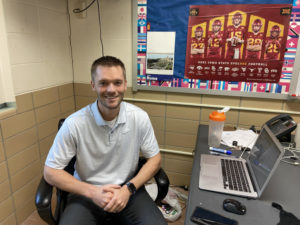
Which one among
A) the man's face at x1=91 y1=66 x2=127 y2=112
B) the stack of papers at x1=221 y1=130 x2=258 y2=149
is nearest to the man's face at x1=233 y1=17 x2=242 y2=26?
the stack of papers at x1=221 y1=130 x2=258 y2=149

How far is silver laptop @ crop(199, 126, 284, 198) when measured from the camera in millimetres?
983

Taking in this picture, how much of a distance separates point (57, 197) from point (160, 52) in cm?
144

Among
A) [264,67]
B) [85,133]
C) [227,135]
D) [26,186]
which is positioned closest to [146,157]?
[85,133]

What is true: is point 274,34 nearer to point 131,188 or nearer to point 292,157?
point 292,157

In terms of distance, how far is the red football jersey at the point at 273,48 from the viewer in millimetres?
1773

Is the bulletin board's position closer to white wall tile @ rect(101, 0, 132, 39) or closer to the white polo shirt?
white wall tile @ rect(101, 0, 132, 39)

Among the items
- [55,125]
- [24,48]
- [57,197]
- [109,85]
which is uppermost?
[24,48]

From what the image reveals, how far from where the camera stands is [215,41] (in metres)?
1.90

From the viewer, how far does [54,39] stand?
79.1 inches

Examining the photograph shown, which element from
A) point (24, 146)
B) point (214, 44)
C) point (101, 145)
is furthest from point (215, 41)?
point (24, 146)

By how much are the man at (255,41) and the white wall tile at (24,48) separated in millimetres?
1748

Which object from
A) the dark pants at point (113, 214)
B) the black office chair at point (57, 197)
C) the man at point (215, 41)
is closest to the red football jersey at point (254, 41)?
the man at point (215, 41)

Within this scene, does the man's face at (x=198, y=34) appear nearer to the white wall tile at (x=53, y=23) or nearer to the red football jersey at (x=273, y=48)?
the red football jersey at (x=273, y=48)

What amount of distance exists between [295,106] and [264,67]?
0.43 meters
